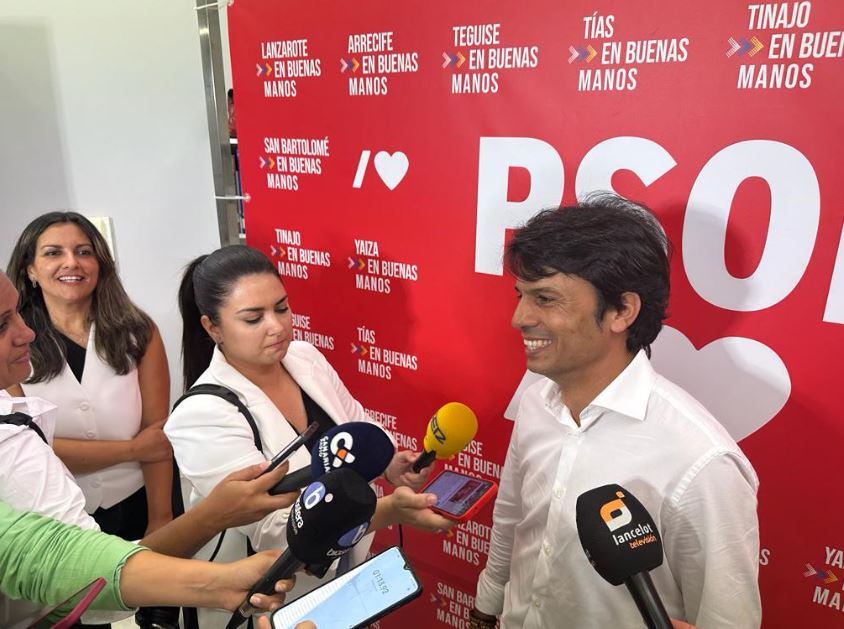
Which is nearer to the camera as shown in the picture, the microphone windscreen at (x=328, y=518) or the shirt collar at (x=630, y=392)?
the microphone windscreen at (x=328, y=518)

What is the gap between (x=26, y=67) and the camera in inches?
116

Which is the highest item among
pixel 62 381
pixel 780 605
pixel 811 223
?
pixel 811 223

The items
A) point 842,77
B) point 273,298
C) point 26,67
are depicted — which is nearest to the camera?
point 842,77

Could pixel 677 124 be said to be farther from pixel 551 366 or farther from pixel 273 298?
pixel 273 298

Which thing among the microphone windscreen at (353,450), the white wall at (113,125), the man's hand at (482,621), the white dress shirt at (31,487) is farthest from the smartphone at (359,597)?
the white wall at (113,125)

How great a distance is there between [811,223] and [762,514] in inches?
27.9

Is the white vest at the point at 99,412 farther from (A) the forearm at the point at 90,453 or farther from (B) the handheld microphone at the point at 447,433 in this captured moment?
(B) the handheld microphone at the point at 447,433

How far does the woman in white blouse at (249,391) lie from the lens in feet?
4.72

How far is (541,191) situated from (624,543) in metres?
1.00

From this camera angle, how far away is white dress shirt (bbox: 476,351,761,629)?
115cm

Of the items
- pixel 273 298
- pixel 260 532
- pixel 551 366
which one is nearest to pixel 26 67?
pixel 273 298

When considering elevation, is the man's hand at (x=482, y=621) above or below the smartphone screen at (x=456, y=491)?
below

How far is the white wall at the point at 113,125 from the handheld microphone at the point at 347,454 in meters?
2.40

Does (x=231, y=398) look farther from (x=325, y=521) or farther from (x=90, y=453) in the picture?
(x=90, y=453)
